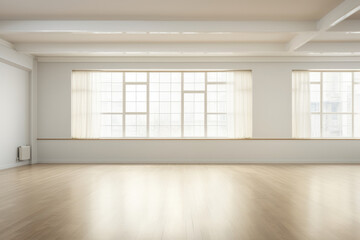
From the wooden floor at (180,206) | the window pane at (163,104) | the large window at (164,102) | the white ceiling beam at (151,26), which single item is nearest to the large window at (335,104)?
the large window at (164,102)

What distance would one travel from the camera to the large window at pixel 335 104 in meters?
11.7

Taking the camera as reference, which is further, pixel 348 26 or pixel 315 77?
pixel 315 77

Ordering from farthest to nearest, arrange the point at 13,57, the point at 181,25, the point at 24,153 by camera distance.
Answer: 1. the point at 24,153
2. the point at 13,57
3. the point at 181,25

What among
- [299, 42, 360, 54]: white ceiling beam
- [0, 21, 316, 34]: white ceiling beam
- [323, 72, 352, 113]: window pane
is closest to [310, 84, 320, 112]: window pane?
[323, 72, 352, 113]: window pane

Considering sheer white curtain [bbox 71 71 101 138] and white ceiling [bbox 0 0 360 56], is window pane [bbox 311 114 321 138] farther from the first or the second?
sheer white curtain [bbox 71 71 101 138]

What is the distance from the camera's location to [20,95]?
10.6 m

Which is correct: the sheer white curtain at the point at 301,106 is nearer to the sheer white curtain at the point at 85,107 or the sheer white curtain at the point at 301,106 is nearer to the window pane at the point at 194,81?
the window pane at the point at 194,81

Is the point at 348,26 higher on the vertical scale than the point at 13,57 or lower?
higher

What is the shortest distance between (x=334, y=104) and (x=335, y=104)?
3 cm

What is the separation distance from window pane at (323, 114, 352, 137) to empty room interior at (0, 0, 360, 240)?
0.05 meters

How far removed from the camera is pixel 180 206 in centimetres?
493

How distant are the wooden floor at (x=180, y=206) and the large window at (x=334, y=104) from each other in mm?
3577

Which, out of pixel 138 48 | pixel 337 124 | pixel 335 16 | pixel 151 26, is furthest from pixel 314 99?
pixel 151 26

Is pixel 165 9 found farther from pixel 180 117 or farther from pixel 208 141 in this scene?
pixel 208 141
